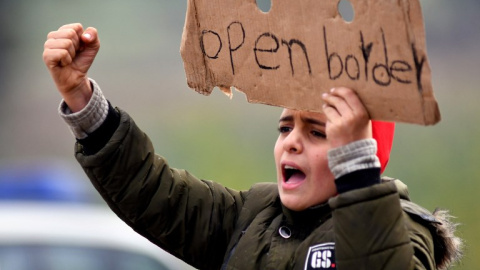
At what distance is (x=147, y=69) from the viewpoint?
877cm

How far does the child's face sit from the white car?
2898 millimetres

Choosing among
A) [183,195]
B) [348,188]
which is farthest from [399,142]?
[348,188]

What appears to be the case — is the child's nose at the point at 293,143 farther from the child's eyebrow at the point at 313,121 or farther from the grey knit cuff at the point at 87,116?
the grey knit cuff at the point at 87,116

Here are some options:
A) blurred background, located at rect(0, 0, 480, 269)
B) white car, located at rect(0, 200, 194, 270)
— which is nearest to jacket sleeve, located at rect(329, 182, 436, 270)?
white car, located at rect(0, 200, 194, 270)

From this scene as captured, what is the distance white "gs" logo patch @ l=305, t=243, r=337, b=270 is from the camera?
2.85 meters

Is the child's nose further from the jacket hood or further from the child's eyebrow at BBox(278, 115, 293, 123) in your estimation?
the jacket hood

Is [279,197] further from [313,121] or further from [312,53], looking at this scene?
[312,53]

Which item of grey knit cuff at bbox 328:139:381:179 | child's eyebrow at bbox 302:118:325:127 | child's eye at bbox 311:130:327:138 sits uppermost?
child's eyebrow at bbox 302:118:325:127

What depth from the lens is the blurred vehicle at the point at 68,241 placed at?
5844 millimetres

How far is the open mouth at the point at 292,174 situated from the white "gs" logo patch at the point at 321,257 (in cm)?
25

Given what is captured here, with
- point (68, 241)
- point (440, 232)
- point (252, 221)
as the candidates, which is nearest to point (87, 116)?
point (252, 221)

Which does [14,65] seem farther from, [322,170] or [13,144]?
[322,170]

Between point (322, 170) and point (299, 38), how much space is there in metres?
0.43

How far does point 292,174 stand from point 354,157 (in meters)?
0.45
